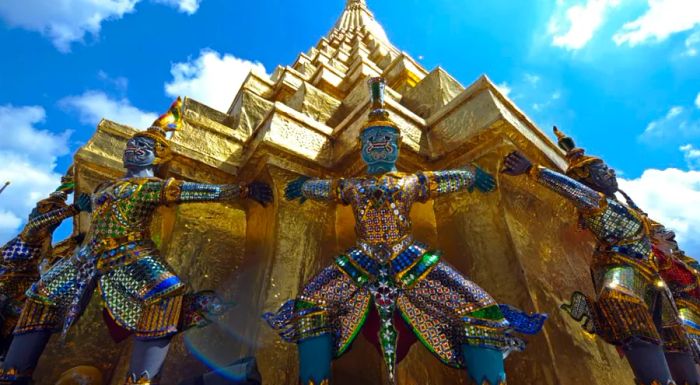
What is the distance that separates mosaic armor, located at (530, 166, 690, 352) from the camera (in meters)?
2.56

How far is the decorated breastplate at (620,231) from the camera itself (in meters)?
2.90

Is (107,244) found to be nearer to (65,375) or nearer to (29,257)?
(65,375)

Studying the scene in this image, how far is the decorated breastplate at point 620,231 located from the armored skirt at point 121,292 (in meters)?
3.13

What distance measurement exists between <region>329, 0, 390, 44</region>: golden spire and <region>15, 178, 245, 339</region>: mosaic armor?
13.1 meters

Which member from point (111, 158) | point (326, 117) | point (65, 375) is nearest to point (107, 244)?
point (65, 375)

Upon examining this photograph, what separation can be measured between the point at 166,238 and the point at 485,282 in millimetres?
3197

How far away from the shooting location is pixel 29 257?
3.74 m

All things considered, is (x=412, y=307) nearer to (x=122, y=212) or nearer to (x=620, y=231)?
(x=620, y=231)

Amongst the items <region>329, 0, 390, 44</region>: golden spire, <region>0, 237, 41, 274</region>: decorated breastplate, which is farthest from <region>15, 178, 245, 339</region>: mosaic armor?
<region>329, 0, 390, 44</region>: golden spire

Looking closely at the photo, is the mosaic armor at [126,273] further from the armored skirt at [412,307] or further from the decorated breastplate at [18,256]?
the decorated breastplate at [18,256]

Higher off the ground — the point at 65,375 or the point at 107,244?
the point at 107,244

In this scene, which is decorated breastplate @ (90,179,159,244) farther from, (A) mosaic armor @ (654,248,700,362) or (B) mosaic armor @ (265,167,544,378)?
(A) mosaic armor @ (654,248,700,362)

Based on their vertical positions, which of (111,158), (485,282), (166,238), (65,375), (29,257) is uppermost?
(111,158)

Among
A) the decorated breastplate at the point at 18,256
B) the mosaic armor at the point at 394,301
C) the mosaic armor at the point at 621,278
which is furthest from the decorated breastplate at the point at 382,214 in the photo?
the decorated breastplate at the point at 18,256
